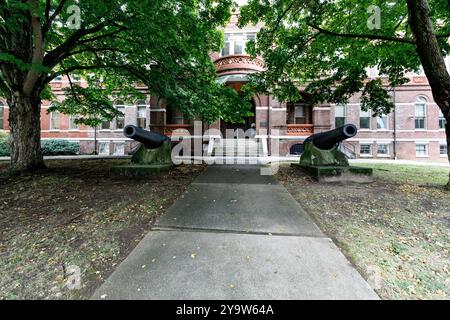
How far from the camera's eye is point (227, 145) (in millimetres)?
Answer: 14562

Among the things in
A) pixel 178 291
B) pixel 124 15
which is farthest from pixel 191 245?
pixel 124 15

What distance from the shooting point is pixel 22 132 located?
6480 millimetres

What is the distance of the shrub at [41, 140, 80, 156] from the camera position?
1701cm

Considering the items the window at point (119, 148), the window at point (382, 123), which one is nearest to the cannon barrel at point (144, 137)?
the window at point (119, 148)

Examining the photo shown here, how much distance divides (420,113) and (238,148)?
52.9 ft

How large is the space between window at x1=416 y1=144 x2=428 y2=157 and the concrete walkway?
766 inches

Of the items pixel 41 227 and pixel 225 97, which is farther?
pixel 225 97

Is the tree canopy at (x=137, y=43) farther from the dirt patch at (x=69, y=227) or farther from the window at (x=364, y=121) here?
the window at (x=364, y=121)

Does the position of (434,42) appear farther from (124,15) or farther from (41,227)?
(41,227)

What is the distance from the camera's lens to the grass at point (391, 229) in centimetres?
204

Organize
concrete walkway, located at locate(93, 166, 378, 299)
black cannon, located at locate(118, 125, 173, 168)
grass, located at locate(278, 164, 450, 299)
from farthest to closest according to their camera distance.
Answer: black cannon, located at locate(118, 125, 173, 168)
grass, located at locate(278, 164, 450, 299)
concrete walkway, located at locate(93, 166, 378, 299)

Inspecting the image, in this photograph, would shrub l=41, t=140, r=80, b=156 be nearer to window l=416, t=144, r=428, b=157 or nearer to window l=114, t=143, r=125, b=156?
window l=114, t=143, r=125, b=156

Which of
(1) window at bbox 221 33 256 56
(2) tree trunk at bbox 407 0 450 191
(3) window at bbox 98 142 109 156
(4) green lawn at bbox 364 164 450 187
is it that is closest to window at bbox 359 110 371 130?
(4) green lawn at bbox 364 164 450 187

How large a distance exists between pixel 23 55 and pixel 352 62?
450 inches
